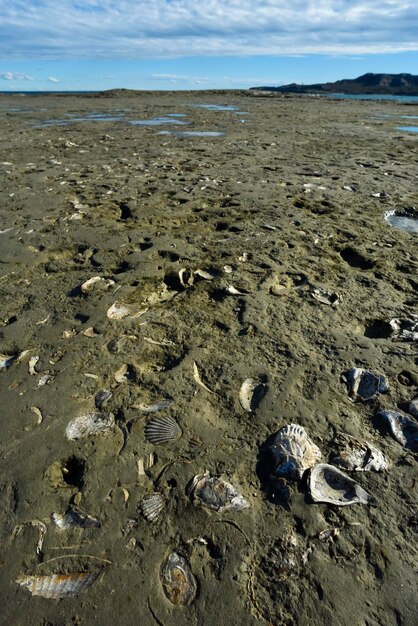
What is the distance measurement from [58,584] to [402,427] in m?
2.14

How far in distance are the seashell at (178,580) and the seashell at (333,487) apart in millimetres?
746

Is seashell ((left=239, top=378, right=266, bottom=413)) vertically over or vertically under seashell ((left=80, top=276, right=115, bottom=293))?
under

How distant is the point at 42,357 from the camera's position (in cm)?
340

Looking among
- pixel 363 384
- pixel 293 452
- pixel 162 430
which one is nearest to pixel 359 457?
pixel 293 452

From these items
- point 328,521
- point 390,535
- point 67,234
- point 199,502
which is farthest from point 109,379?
point 67,234

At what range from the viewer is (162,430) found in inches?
106

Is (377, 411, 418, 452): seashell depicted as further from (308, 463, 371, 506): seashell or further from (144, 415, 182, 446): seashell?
(144, 415, 182, 446): seashell

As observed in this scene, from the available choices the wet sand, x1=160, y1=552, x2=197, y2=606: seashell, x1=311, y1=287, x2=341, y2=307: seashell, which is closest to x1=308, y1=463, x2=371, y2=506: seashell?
the wet sand

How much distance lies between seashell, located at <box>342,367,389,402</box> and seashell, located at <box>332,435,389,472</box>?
440 millimetres

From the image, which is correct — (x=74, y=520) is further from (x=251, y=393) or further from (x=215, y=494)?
(x=251, y=393)

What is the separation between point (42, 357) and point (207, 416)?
58.7 inches

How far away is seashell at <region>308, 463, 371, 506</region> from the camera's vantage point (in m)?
2.25

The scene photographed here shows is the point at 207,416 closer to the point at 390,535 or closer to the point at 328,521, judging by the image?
the point at 328,521

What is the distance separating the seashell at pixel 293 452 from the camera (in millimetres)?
2393
